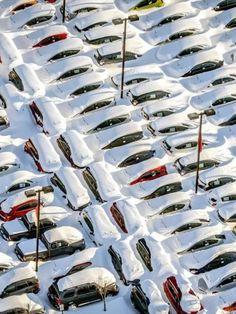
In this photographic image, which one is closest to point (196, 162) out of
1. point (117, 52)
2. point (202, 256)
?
point (202, 256)

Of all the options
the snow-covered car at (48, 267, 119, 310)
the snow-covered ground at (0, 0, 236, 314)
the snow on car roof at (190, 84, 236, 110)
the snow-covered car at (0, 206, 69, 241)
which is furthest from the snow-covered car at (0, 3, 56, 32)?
the snow-covered car at (48, 267, 119, 310)

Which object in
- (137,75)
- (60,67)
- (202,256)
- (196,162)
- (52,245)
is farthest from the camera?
(60,67)

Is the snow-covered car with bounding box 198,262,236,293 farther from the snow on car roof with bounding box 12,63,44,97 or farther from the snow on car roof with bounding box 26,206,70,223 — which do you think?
the snow on car roof with bounding box 12,63,44,97

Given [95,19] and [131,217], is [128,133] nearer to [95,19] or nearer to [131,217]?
[131,217]

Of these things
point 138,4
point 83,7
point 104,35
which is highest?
point 83,7

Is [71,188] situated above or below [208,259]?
above

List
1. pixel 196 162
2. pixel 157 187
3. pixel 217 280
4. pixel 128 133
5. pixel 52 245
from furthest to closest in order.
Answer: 1. pixel 128 133
2. pixel 196 162
3. pixel 157 187
4. pixel 52 245
5. pixel 217 280

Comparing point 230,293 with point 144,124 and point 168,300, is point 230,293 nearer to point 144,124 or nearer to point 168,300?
point 168,300
